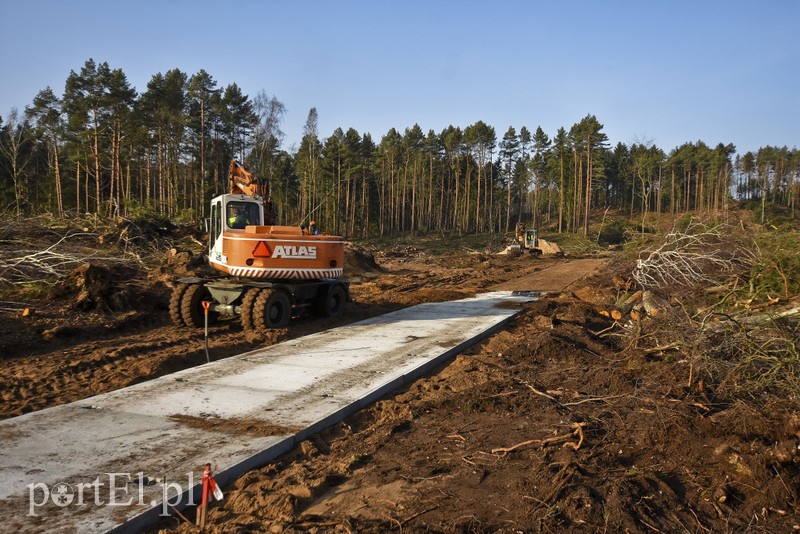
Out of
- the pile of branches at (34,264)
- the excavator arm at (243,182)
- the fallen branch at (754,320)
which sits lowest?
the fallen branch at (754,320)

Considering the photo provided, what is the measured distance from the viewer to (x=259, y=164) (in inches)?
1709

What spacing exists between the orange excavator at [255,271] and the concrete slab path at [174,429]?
1.78 meters

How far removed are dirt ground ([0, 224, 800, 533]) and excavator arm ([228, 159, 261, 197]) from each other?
3.97 metres

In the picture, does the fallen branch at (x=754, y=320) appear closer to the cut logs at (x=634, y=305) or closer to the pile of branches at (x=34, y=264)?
the cut logs at (x=634, y=305)

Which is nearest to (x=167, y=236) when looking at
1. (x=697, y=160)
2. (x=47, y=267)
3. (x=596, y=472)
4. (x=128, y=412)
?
(x=47, y=267)

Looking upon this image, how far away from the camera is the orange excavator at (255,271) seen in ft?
35.4

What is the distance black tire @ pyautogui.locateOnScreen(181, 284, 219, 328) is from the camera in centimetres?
1101

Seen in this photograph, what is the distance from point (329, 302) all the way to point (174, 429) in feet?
23.8

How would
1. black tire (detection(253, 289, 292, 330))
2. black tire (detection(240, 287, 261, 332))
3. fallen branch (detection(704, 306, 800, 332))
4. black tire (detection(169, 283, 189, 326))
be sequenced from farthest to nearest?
black tire (detection(169, 283, 189, 326)) → black tire (detection(240, 287, 261, 332)) → black tire (detection(253, 289, 292, 330)) → fallen branch (detection(704, 306, 800, 332))

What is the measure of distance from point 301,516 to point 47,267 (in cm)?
1169

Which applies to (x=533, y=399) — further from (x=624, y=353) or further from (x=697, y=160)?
(x=697, y=160)

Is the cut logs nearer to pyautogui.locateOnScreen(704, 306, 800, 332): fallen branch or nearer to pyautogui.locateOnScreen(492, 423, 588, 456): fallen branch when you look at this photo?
pyautogui.locateOnScreen(704, 306, 800, 332): fallen branch

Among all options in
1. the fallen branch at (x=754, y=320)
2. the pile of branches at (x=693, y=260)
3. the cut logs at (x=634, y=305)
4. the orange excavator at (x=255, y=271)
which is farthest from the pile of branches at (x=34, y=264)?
the pile of branches at (x=693, y=260)

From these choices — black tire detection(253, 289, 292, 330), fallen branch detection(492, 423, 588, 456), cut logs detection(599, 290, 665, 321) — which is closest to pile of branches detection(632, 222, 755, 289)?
cut logs detection(599, 290, 665, 321)
